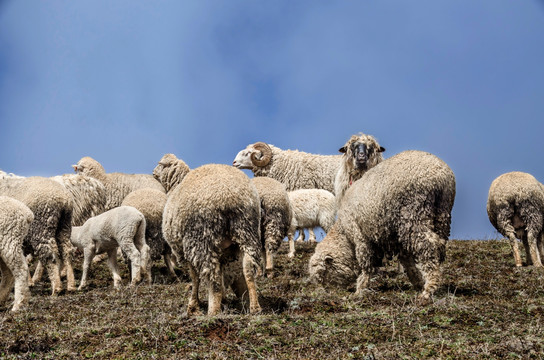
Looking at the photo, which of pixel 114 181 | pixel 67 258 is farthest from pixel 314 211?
pixel 114 181

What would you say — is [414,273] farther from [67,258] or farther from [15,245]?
[67,258]

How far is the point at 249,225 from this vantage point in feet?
26.6

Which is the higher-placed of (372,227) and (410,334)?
(372,227)

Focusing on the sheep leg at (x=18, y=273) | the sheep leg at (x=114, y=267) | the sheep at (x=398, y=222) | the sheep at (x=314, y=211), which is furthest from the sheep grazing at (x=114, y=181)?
the sheep at (x=398, y=222)

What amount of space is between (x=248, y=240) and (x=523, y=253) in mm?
10502

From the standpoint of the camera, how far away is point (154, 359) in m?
6.18

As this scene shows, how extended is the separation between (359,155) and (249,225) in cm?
467

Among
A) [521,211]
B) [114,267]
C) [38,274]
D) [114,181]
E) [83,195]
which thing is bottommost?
[114,267]

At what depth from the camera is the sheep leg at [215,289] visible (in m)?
7.99

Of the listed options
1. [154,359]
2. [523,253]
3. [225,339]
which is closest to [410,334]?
[225,339]

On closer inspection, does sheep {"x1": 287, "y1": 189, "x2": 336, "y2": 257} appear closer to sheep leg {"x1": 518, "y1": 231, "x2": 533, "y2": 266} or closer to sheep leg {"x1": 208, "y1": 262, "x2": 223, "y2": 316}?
sheep leg {"x1": 518, "y1": 231, "x2": 533, "y2": 266}

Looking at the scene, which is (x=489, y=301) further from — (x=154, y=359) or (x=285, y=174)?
(x=285, y=174)

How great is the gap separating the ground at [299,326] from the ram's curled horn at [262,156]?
35.3 feet

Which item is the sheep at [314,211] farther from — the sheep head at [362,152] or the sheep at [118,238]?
the sheep at [118,238]
